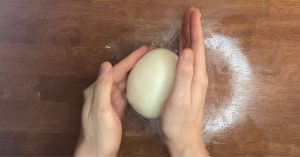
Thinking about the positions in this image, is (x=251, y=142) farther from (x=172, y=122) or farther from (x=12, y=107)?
(x=12, y=107)

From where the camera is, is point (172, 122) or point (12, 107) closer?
point (172, 122)

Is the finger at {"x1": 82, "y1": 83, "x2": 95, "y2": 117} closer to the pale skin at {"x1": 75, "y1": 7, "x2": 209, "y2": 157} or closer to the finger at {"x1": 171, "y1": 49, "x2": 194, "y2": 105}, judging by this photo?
the pale skin at {"x1": 75, "y1": 7, "x2": 209, "y2": 157}

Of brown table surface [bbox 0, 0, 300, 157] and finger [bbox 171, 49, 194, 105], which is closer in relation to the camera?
finger [bbox 171, 49, 194, 105]

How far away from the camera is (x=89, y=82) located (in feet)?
2.87

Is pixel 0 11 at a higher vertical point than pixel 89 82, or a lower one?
higher

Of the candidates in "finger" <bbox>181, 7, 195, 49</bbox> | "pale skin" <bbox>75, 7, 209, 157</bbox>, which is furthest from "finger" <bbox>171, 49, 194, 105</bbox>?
"finger" <bbox>181, 7, 195, 49</bbox>

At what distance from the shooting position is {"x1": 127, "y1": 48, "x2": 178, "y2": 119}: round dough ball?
0.77 meters

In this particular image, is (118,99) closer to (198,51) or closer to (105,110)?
(105,110)

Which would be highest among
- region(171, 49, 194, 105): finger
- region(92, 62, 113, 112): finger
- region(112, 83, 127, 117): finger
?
region(171, 49, 194, 105): finger

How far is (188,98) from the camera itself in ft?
2.39

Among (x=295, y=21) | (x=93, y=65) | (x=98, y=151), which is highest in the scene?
(x=295, y=21)

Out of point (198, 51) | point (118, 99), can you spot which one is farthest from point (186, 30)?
point (118, 99)

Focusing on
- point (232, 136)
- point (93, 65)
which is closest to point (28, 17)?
point (93, 65)

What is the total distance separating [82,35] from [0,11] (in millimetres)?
189
